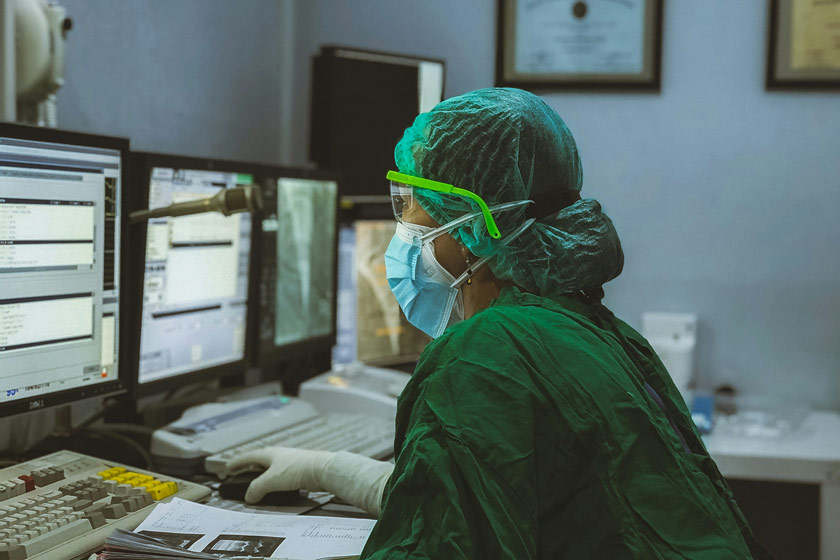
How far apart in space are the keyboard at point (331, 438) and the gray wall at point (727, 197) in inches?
53.0

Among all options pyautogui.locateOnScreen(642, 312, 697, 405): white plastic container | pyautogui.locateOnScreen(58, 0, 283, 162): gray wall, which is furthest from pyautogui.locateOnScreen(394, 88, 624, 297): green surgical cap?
pyautogui.locateOnScreen(642, 312, 697, 405): white plastic container

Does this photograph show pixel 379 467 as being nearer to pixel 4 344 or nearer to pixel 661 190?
pixel 4 344

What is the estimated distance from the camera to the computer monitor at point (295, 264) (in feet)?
6.07

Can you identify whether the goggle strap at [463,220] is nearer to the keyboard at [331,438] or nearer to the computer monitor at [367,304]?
the keyboard at [331,438]

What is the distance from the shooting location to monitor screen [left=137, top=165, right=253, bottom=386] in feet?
4.95

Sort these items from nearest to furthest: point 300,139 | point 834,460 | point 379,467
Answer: point 379,467
point 834,460
point 300,139

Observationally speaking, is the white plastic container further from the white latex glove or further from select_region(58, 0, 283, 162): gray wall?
the white latex glove

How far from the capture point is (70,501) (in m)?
1.10

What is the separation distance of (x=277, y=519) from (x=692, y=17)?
2.13 meters

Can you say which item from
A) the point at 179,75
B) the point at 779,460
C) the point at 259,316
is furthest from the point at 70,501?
the point at 779,460

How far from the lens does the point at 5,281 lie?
1.18m

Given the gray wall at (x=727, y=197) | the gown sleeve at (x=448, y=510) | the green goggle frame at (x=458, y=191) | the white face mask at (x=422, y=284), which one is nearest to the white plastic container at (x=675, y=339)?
the gray wall at (x=727, y=197)

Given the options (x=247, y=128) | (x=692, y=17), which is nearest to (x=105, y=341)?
(x=247, y=128)

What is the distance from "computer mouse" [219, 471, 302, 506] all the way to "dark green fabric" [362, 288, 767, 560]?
0.39m
